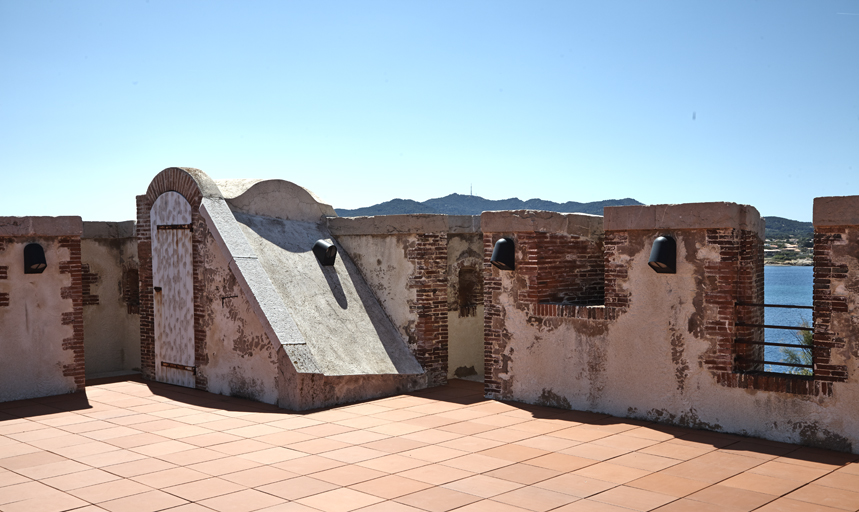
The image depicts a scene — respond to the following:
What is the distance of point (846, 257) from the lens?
274 inches

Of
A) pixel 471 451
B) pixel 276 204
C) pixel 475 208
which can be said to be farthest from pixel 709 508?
pixel 475 208

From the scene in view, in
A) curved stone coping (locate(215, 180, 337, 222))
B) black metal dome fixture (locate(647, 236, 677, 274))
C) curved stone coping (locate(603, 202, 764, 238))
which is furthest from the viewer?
curved stone coping (locate(215, 180, 337, 222))

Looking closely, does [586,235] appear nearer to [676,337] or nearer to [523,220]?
[523,220]

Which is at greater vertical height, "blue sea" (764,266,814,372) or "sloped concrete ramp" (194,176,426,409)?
"sloped concrete ramp" (194,176,426,409)

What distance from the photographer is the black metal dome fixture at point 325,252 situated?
11.0 m

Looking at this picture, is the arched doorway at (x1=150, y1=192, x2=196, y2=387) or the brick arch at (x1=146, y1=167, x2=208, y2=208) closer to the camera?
the brick arch at (x1=146, y1=167, x2=208, y2=208)

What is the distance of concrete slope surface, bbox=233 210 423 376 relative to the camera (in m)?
9.76

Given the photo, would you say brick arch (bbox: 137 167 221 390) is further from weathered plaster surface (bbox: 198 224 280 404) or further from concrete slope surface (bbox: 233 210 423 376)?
concrete slope surface (bbox: 233 210 423 376)

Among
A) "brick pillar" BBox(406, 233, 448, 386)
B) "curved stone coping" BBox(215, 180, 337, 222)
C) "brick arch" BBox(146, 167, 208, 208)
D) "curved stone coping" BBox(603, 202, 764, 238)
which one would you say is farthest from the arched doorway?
"curved stone coping" BBox(603, 202, 764, 238)

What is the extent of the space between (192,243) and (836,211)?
8.21 meters

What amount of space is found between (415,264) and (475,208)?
116ft

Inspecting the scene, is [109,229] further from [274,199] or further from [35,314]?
[274,199]

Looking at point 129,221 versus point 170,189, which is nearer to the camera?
point 170,189

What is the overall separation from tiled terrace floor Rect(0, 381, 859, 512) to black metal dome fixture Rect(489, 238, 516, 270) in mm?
1854
